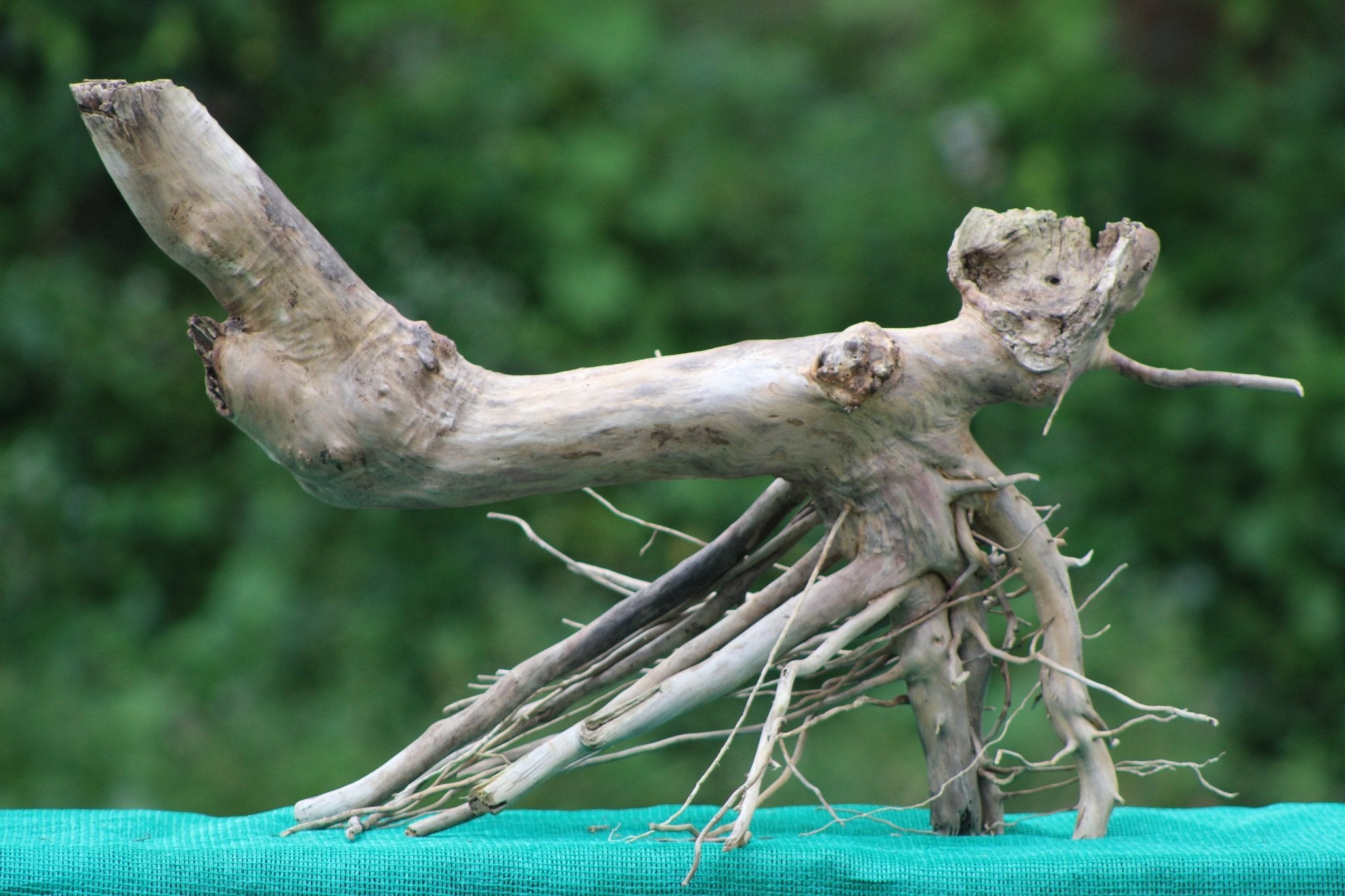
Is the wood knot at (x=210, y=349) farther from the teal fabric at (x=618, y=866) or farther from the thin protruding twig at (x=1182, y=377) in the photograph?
the thin protruding twig at (x=1182, y=377)

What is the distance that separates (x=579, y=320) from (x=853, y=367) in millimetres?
2463

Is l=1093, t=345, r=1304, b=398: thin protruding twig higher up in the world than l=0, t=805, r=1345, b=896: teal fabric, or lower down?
higher up

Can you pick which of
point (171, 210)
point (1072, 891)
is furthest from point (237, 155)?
point (1072, 891)

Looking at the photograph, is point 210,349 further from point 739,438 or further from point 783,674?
point 783,674

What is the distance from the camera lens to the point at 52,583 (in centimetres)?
324

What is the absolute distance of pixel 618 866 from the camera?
1.21 metres

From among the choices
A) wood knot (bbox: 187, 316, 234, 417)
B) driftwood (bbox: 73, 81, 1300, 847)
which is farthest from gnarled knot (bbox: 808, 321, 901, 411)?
wood knot (bbox: 187, 316, 234, 417)

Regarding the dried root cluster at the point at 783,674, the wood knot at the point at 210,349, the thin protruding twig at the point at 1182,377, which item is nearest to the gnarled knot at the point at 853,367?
the dried root cluster at the point at 783,674

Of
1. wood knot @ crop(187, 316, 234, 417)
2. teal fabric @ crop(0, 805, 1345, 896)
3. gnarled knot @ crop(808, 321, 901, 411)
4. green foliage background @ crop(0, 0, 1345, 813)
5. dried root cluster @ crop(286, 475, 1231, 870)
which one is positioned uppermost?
green foliage background @ crop(0, 0, 1345, 813)

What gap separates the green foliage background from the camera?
2.95 metres

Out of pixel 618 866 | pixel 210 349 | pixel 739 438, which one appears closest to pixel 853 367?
pixel 739 438

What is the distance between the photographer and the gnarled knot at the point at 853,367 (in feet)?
4.14

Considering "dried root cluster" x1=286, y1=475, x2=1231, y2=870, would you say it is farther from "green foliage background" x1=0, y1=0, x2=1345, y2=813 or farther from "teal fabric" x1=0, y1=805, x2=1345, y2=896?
"green foliage background" x1=0, y1=0, x2=1345, y2=813

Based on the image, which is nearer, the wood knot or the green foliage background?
the wood knot
